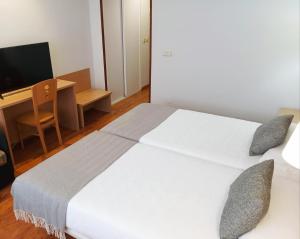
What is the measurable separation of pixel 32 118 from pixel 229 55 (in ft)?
8.03

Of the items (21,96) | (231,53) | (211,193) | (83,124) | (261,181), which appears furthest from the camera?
(83,124)

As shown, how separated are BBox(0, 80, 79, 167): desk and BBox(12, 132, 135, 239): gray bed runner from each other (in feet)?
3.29

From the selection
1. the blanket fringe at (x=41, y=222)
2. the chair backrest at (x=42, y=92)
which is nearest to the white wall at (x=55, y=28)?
the chair backrest at (x=42, y=92)

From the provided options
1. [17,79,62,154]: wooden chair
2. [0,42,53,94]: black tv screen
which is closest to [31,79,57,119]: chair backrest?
[17,79,62,154]: wooden chair

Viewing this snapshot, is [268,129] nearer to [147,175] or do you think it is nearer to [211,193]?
[211,193]

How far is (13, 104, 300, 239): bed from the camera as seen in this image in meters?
1.38

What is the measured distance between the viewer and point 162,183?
5.62 ft

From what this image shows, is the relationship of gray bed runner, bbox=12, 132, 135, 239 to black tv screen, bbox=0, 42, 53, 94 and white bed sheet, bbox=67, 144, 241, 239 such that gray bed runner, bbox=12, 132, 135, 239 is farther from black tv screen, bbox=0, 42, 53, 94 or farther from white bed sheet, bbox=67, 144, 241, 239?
black tv screen, bbox=0, 42, 53, 94

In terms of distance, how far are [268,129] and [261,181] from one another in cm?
73

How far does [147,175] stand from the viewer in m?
1.78

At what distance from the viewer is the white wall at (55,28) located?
2.85 m

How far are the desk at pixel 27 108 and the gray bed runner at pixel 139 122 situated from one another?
3.49 ft

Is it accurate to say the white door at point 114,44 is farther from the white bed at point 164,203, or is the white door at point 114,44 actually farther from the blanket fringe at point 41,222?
the blanket fringe at point 41,222

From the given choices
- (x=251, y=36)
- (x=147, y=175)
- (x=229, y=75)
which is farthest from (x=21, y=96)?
(x=251, y=36)
